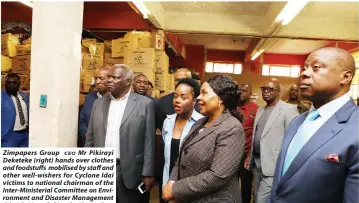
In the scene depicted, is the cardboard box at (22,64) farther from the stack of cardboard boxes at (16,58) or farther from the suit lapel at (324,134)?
the suit lapel at (324,134)

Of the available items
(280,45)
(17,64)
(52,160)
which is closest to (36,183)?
(52,160)

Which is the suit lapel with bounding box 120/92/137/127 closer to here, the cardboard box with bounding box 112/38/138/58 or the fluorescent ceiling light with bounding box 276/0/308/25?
the fluorescent ceiling light with bounding box 276/0/308/25

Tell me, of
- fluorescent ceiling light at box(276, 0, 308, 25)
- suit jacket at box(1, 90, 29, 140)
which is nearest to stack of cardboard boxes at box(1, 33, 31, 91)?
suit jacket at box(1, 90, 29, 140)

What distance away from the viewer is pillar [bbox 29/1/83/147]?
2.24m

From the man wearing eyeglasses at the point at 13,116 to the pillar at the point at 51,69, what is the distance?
38.3 inches

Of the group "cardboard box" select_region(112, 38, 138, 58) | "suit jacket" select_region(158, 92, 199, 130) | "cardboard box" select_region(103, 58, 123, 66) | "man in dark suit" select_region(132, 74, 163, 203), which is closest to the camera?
"man in dark suit" select_region(132, 74, 163, 203)

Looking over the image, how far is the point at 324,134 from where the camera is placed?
3.30ft

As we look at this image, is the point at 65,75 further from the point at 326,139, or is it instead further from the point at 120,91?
the point at 326,139

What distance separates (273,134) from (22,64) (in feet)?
11.1

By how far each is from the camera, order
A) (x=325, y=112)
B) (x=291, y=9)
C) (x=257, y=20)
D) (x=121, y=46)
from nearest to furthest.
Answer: (x=325, y=112), (x=291, y=9), (x=121, y=46), (x=257, y=20)

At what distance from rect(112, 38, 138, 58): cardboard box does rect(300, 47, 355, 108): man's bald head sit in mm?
3645

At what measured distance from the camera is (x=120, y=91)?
2.20 metres

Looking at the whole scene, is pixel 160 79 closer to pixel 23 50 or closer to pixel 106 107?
pixel 23 50

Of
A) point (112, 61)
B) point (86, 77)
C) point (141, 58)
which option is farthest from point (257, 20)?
point (86, 77)
